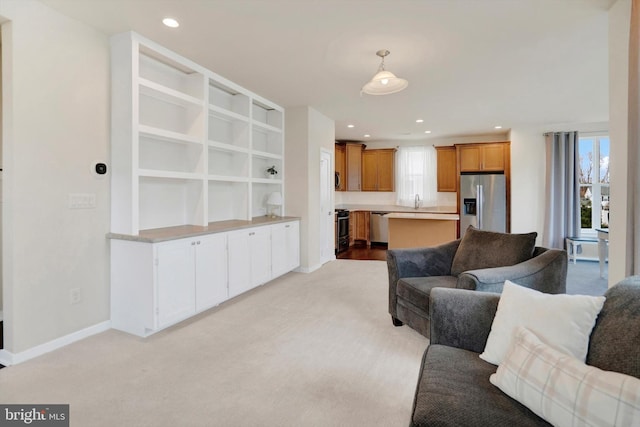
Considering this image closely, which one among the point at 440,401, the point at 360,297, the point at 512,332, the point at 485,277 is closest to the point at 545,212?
the point at 360,297

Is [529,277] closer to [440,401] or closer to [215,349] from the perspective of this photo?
[440,401]

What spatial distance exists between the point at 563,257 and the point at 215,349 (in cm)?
269

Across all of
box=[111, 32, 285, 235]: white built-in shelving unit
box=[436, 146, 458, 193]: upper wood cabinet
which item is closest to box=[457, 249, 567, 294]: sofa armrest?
box=[111, 32, 285, 235]: white built-in shelving unit

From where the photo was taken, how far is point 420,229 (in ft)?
18.3

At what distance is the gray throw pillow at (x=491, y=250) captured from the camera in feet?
8.53

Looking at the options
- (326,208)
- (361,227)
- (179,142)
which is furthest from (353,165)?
(179,142)

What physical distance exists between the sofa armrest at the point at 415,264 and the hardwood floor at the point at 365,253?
3171 millimetres

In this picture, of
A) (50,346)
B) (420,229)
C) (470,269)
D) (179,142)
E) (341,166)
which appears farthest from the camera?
(341,166)

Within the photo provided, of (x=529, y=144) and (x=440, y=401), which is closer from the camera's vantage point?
(x=440, y=401)

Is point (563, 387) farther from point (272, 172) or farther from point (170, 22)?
point (272, 172)

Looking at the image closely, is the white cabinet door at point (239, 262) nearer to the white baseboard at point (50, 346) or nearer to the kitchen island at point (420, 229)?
the white baseboard at point (50, 346)

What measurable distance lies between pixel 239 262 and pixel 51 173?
75.5 inches

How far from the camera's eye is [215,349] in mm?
2596

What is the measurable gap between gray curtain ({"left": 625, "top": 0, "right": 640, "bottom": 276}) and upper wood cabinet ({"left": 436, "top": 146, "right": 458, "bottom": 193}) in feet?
18.1
